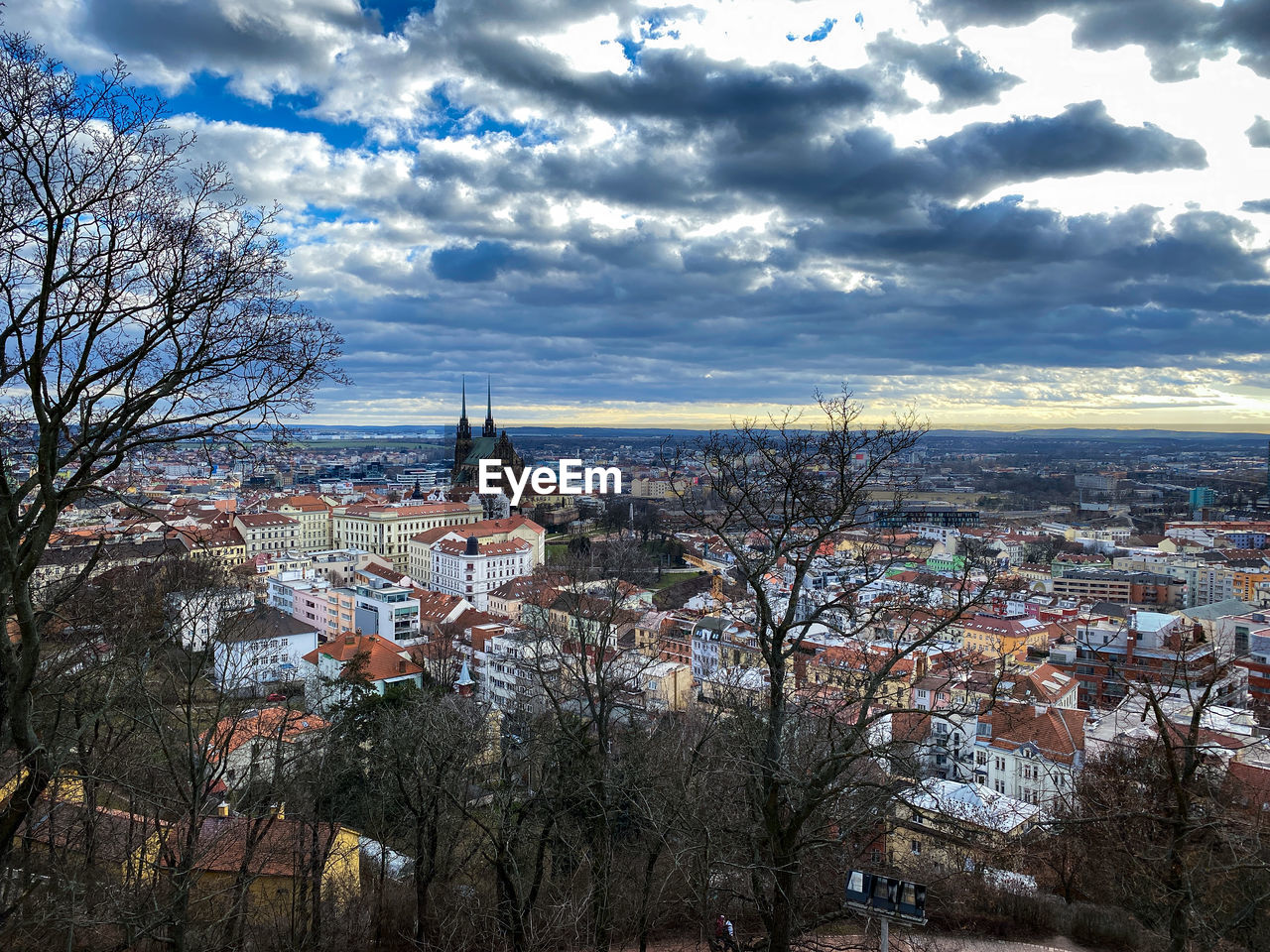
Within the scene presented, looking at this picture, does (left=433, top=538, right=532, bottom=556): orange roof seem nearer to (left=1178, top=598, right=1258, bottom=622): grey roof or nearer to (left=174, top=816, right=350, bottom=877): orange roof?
(left=1178, top=598, right=1258, bottom=622): grey roof

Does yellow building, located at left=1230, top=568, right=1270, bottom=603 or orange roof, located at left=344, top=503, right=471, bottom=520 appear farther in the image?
orange roof, located at left=344, top=503, right=471, bottom=520

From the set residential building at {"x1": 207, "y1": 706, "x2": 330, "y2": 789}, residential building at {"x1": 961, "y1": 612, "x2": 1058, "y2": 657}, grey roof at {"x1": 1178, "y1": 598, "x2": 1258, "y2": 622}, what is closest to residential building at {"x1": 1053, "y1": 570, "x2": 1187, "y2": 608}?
grey roof at {"x1": 1178, "y1": 598, "x2": 1258, "y2": 622}

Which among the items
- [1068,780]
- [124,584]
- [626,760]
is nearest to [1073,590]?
[1068,780]

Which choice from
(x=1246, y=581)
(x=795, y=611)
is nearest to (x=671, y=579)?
(x=1246, y=581)

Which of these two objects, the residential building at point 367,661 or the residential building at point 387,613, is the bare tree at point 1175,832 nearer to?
the residential building at point 367,661

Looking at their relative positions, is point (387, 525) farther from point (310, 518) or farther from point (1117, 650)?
point (1117, 650)
